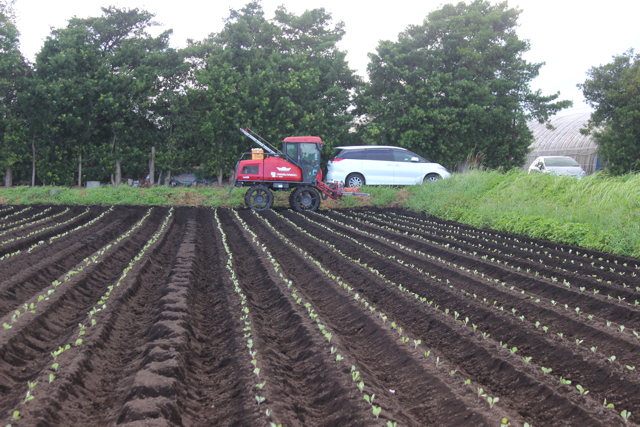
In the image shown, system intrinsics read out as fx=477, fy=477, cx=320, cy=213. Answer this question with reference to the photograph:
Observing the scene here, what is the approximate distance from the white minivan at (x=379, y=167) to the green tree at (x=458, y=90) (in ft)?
7.83

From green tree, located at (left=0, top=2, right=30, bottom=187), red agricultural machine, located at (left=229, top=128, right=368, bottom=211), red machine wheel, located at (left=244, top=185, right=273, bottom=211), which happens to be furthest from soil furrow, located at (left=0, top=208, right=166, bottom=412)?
green tree, located at (left=0, top=2, right=30, bottom=187)

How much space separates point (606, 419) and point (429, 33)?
18249 mm

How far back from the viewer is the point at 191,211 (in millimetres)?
12945

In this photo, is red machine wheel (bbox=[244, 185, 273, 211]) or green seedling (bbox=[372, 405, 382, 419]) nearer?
green seedling (bbox=[372, 405, 382, 419])

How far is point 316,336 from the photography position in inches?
153

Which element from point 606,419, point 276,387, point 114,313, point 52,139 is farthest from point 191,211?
point 606,419

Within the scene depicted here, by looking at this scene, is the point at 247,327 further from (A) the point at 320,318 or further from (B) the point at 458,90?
(B) the point at 458,90

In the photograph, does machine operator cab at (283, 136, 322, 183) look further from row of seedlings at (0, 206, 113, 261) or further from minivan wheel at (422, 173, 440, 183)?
row of seedlings at (0, 206, 113, 261)

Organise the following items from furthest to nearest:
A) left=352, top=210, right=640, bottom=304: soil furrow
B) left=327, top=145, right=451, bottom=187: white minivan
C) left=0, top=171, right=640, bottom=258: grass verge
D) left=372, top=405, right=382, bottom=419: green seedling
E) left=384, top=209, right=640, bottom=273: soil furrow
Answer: left=327, top=145, right=451, bottom=187: white minivan → left=0, top=171, right=640, bottom=258: grass verge → left=384, top=209, right=640, bottom=273: soil furrow → left=352, top=210, right=640, bottom=304: soil furrow → left=372, top=405, right=382, bottom=419: green seedling

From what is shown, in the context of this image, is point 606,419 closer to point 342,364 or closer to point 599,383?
point 599,383

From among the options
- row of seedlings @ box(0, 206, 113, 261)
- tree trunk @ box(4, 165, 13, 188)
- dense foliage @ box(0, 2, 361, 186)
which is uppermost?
dense foliage @ box(0, 2, 361, 186)

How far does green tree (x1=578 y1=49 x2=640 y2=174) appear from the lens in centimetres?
1766

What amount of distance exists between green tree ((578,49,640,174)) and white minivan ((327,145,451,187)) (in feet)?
24.9

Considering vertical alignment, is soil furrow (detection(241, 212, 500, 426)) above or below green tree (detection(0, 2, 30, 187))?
below
